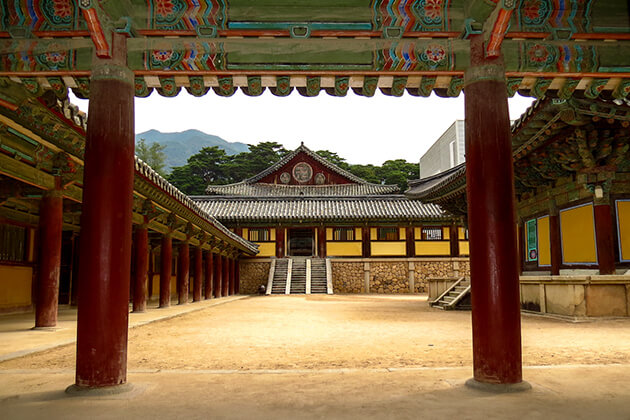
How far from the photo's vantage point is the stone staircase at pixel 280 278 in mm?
28594

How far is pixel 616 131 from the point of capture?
10.2 meters

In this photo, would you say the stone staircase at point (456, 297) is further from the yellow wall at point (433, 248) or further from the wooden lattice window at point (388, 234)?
the wooden lattice window at point (388, 234)

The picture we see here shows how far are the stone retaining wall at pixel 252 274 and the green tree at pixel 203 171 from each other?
24.7 m

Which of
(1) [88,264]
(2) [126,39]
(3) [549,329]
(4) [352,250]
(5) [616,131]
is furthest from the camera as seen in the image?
(4) [352,250]

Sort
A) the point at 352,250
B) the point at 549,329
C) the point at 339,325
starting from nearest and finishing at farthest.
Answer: the point at 549,329
the point at 339,325
the point at 352,250

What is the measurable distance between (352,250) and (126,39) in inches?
1107

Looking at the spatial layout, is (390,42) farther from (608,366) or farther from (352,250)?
(352,250)

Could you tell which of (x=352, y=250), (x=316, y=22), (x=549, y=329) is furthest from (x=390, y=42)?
(x=352, y=250)

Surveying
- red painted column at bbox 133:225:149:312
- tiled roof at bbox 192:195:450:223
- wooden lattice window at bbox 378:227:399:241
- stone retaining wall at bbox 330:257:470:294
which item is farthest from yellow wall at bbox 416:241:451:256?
red painted column at bbox 133:225:149:312

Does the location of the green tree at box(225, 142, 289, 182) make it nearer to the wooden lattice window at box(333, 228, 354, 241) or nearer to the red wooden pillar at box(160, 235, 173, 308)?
the wooden lattice window at box(333, 228, 354, 241)

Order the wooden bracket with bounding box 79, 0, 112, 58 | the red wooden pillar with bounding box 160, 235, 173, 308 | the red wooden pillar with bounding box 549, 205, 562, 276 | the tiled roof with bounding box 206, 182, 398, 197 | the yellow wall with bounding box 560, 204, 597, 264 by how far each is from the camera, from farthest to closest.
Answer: the tiled roof with bounding box 206, 182, 398, 197
the red wooden pillar with bounding box 160, 235, 173, 308
the red wooden pillar with bounding box 549, 205, 562, 276
the yellow wall with bounding box 560, 204, 597, 264
the wooden bracket with bounding box 79, 0, 112, 58

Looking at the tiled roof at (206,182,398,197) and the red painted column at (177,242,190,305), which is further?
the tiled roof at (206,182,398,197)

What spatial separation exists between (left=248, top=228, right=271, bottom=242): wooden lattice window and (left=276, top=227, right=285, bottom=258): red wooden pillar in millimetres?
670

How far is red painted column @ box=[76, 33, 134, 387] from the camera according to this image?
14.0ft
